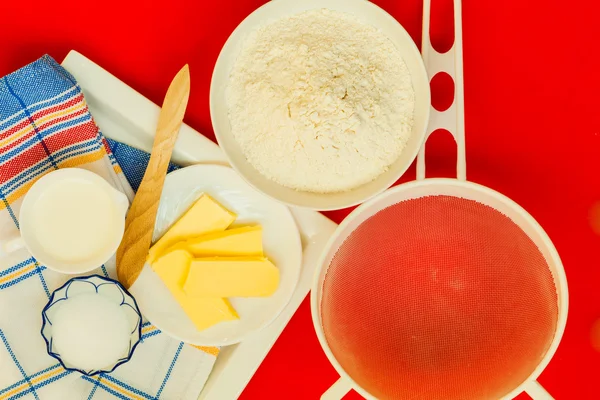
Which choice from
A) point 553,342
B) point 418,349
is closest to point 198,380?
point 418,349

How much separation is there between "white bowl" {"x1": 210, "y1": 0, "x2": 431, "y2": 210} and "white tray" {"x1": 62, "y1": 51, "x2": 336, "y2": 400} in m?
0.05

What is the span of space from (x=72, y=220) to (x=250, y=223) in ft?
0.64

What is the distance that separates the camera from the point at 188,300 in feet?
2.25

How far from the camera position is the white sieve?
1.90 ft

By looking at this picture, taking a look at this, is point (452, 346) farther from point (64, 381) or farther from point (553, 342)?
point (64, 381)

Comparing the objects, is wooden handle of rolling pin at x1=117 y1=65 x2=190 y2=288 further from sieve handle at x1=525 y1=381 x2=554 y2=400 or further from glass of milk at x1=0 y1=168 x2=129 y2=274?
sieve handle at x1=525 y1=381 x2=554 y2=400

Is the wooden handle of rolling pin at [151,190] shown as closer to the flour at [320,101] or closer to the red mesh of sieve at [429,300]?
the flour at [320,101]

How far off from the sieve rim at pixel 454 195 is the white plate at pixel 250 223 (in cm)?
11

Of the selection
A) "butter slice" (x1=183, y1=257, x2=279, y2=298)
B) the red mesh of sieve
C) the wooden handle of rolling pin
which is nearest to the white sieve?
the red mesh of sieve

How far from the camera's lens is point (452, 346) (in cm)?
60

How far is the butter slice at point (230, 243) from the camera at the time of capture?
0.69 m

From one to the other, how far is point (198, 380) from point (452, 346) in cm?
29

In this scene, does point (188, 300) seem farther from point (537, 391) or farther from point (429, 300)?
point (537, 391)

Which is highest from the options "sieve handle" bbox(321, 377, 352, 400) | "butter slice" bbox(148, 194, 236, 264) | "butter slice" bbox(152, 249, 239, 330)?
"butter slice" bbox(148, 194, 236, 264)
